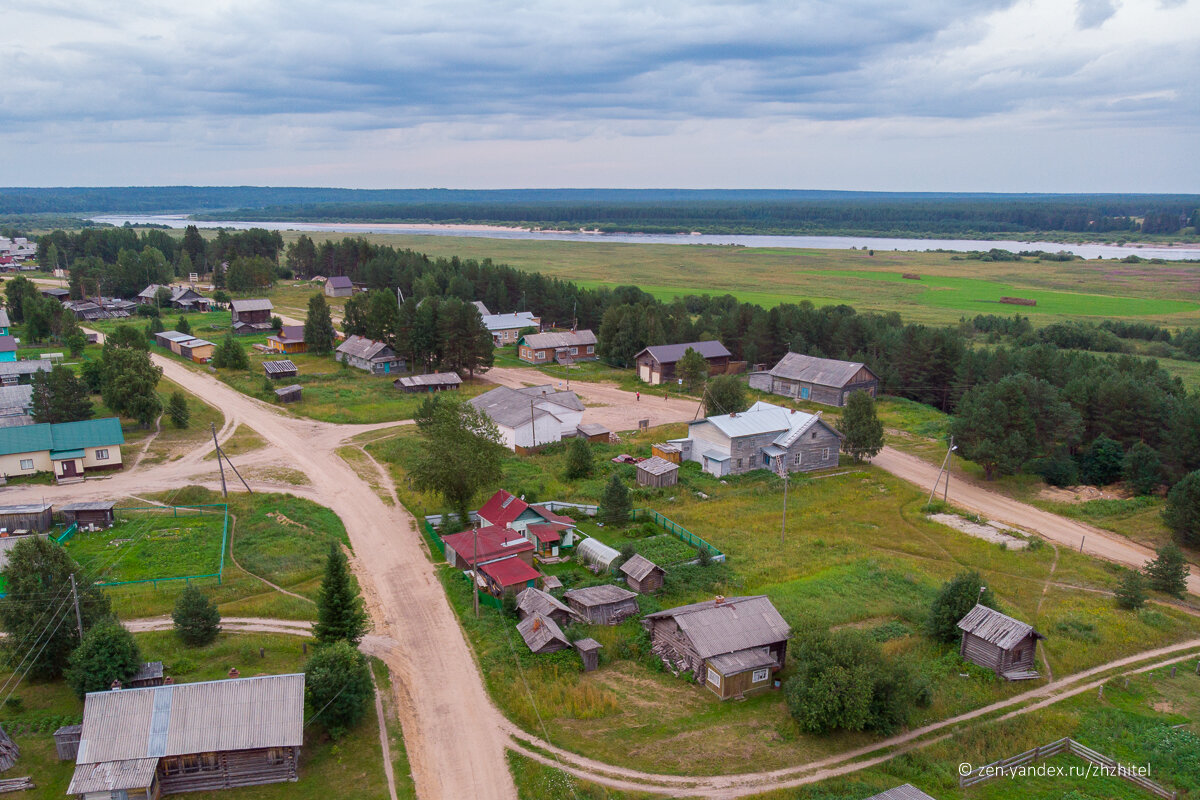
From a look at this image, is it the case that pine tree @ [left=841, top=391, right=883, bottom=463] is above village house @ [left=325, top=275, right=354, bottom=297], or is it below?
below

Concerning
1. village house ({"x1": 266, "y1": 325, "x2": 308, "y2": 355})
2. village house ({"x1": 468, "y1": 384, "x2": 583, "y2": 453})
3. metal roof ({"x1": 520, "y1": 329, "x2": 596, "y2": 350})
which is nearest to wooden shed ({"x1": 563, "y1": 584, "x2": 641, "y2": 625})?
village house ({"x1": 468, "y1": 384, "x2": 583, "y2": 453})

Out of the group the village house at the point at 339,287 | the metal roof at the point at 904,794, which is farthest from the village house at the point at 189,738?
the village house at the point at 339,287

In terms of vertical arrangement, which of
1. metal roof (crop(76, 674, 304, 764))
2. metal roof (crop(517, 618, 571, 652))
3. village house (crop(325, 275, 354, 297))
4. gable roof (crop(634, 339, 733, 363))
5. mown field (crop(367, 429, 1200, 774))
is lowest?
mown field (crop(367, 429, 1200, 774))

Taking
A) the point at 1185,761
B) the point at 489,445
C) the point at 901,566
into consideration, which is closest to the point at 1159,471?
the point at 901,566

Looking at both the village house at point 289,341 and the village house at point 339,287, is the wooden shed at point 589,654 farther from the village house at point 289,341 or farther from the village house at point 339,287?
the village house at point 339,287

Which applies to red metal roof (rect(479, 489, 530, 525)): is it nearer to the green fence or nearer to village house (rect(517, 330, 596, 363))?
the green fence
